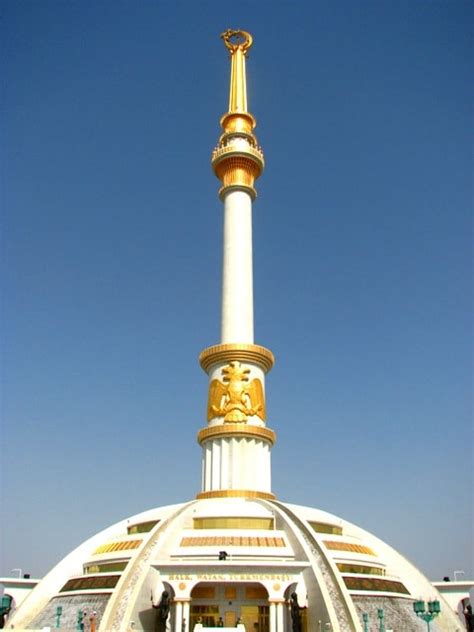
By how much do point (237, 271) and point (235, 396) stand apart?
10.1 metres

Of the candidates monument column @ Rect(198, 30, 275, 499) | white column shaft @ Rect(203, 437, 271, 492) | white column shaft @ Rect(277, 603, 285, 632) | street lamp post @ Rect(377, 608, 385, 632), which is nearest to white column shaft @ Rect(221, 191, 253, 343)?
monument column @ Rect(198, 30, 275, 499)

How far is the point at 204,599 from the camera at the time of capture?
107 feet

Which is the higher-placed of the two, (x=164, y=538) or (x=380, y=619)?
(x=164, y=538)

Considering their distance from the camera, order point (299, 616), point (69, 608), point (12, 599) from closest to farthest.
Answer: point (299, 616) < point (69, 608) < point (12, 599)

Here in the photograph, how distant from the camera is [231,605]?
3250cm

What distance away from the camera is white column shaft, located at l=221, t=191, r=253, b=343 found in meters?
46.5

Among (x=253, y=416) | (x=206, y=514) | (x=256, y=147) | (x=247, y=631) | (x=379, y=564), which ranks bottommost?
(x=247, y=631)

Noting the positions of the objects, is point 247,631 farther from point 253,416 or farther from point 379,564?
point 253,416

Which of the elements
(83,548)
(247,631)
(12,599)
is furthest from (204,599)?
(12,599)

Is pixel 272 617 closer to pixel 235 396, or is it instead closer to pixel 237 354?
pixel 235 396

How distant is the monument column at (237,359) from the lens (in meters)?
42.0

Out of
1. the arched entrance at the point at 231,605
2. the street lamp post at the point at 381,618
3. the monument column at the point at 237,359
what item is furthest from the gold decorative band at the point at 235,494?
the street lamp post at the point at 381,618

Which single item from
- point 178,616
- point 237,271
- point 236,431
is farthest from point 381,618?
point 237,271

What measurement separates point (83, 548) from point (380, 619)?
19.6 meters
